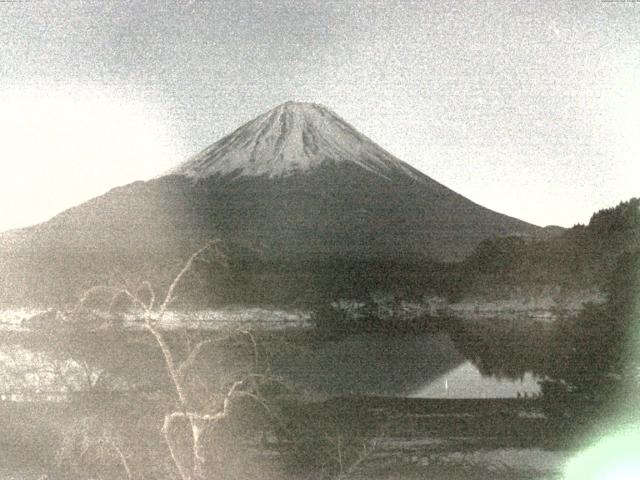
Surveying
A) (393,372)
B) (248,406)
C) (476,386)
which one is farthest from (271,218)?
(248,406)

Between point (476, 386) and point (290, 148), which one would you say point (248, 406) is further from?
point (290, 148)

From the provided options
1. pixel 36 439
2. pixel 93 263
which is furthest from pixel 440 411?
pixel 93 263

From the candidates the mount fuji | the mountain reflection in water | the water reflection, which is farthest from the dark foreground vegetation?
the mount fuji

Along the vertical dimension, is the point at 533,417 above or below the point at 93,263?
below

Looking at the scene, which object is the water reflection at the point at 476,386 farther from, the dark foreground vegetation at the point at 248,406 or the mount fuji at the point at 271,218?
the mount fuji at the point at 271,218

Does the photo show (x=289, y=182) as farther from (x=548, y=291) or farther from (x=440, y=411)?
(x=440, y=411)

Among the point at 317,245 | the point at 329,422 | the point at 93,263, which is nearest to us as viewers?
the point at 329,422
